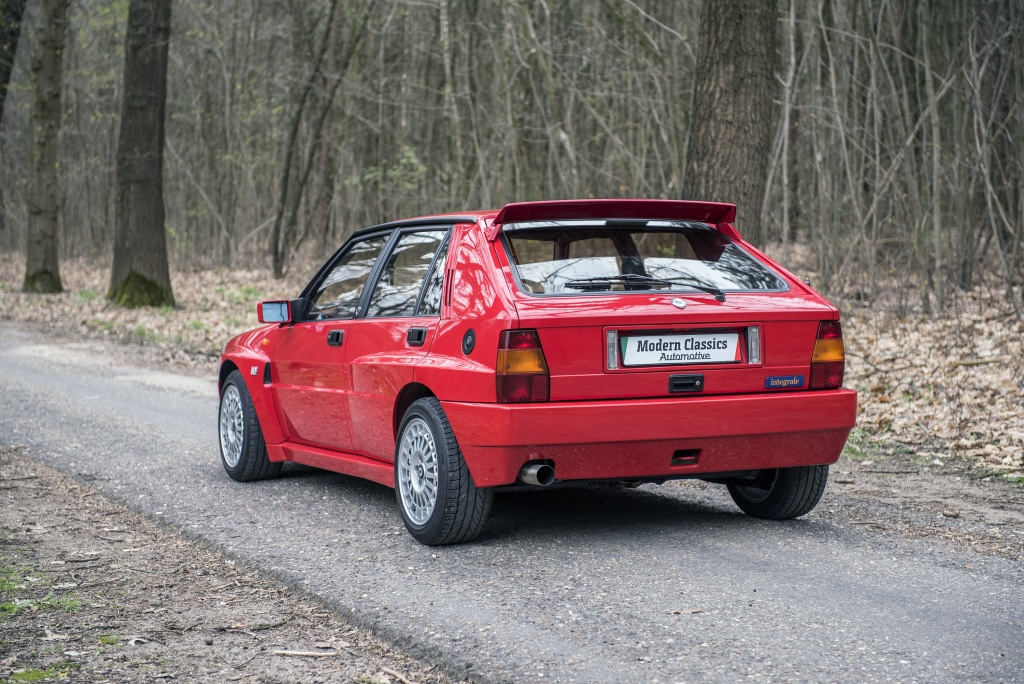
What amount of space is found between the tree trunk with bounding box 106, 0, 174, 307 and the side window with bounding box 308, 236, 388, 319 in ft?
49.2

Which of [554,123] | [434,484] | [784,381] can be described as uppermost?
[554,123]

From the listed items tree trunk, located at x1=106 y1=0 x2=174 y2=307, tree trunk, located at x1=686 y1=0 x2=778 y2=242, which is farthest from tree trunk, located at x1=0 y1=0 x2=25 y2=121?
tree trunk, located at x1=686 y1=0 x2=778 y2=242

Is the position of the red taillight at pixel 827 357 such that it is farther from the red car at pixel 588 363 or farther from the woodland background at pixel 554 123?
the woodland background at pixel 554 123

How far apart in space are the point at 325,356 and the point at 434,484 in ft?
4.58

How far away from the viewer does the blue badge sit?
4863 mm

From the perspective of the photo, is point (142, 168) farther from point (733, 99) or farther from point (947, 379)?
point (947, 379)

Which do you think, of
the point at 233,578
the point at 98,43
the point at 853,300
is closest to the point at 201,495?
the point at 233,578

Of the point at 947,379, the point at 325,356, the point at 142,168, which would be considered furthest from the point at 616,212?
the point at 142,168

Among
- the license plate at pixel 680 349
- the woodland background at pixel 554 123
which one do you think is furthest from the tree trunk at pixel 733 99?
the license plate at pixel 680 349

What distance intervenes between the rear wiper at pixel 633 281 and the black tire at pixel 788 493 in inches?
42.6

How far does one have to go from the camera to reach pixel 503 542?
16.7 feet

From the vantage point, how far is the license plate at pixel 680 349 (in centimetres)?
467

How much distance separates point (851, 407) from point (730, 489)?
40.5 inches

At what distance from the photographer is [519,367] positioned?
4.53 metres
